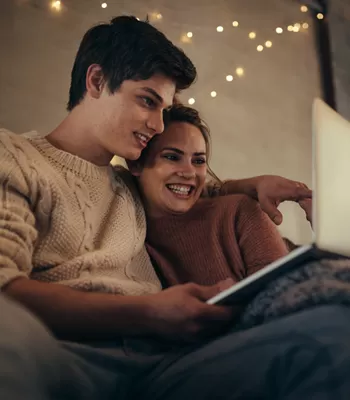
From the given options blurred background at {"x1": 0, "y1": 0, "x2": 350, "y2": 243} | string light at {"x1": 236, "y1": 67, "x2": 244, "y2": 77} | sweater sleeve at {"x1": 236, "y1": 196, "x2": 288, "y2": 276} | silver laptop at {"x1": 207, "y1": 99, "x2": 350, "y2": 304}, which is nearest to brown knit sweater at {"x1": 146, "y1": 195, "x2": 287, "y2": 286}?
sweater sleeve at {"x1": 236, "y1": 196, "x2": 288, "y2": 276}

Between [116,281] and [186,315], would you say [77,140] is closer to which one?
[116,281]

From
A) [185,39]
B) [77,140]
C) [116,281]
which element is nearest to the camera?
[116,281]

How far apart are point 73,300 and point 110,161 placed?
33 cm

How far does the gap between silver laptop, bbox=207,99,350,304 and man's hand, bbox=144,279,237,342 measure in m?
0.03

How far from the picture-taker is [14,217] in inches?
28.9

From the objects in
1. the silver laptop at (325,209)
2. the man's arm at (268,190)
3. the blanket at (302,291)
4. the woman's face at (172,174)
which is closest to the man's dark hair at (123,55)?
the woman's face at (172,174)

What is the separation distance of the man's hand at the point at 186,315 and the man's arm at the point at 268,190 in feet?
1.03

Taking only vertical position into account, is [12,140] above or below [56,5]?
below

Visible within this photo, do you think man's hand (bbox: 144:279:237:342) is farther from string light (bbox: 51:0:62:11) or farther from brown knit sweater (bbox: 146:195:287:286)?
string light (bbox: 51:0:62:11)

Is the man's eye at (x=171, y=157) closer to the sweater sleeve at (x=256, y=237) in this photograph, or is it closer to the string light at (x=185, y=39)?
the sweater sleeve at (x=256, y=237)

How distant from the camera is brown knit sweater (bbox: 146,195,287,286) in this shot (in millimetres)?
939

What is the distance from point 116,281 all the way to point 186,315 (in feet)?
0.47

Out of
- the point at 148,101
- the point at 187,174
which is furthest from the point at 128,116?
the point at 187,174

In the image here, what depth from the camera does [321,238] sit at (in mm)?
625
